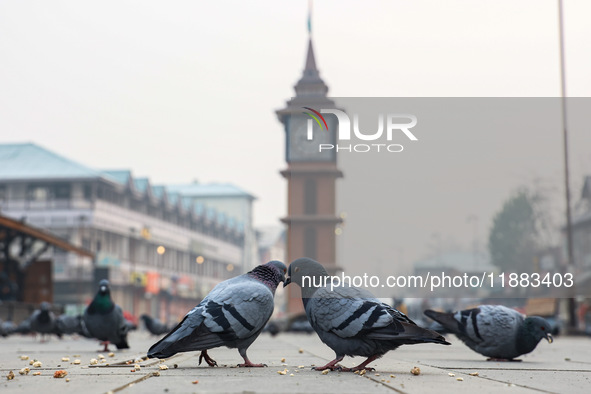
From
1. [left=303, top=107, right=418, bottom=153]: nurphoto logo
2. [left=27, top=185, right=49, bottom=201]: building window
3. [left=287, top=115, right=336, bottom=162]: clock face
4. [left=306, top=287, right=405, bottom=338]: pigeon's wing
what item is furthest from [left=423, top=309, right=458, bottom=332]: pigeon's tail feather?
[left=27, top=185, right=49, bottom=201]: building window

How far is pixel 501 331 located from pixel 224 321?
419 centimetres

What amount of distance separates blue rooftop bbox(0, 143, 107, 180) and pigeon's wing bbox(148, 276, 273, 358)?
54.2m

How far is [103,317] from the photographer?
1162 cm

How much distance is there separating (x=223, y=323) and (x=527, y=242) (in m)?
64.1

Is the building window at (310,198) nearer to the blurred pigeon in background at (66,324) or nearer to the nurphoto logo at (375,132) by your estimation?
the blurred pigeon in background at (66,324)

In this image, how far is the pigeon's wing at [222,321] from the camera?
6875mm

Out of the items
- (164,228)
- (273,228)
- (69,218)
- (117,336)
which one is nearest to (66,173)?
(69,218)

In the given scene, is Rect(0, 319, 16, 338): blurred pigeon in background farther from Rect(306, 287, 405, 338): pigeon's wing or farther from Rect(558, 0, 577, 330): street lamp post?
Rect(558, 0, 577, 330): street lamp post

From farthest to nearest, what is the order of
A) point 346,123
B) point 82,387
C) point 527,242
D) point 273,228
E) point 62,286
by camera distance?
point 273,228 → point 527,242 → point 62,286 → point 346,123 → point 82,387

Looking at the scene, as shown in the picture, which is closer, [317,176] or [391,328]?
[391,328]

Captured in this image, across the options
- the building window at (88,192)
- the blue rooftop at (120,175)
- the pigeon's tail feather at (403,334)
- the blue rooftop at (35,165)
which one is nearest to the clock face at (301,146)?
→ the blue rooftop at (35,165)

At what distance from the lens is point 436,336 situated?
652 cm

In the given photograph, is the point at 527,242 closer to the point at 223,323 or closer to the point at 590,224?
the point at 590,224

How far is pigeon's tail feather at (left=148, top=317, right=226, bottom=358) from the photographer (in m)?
6.77
